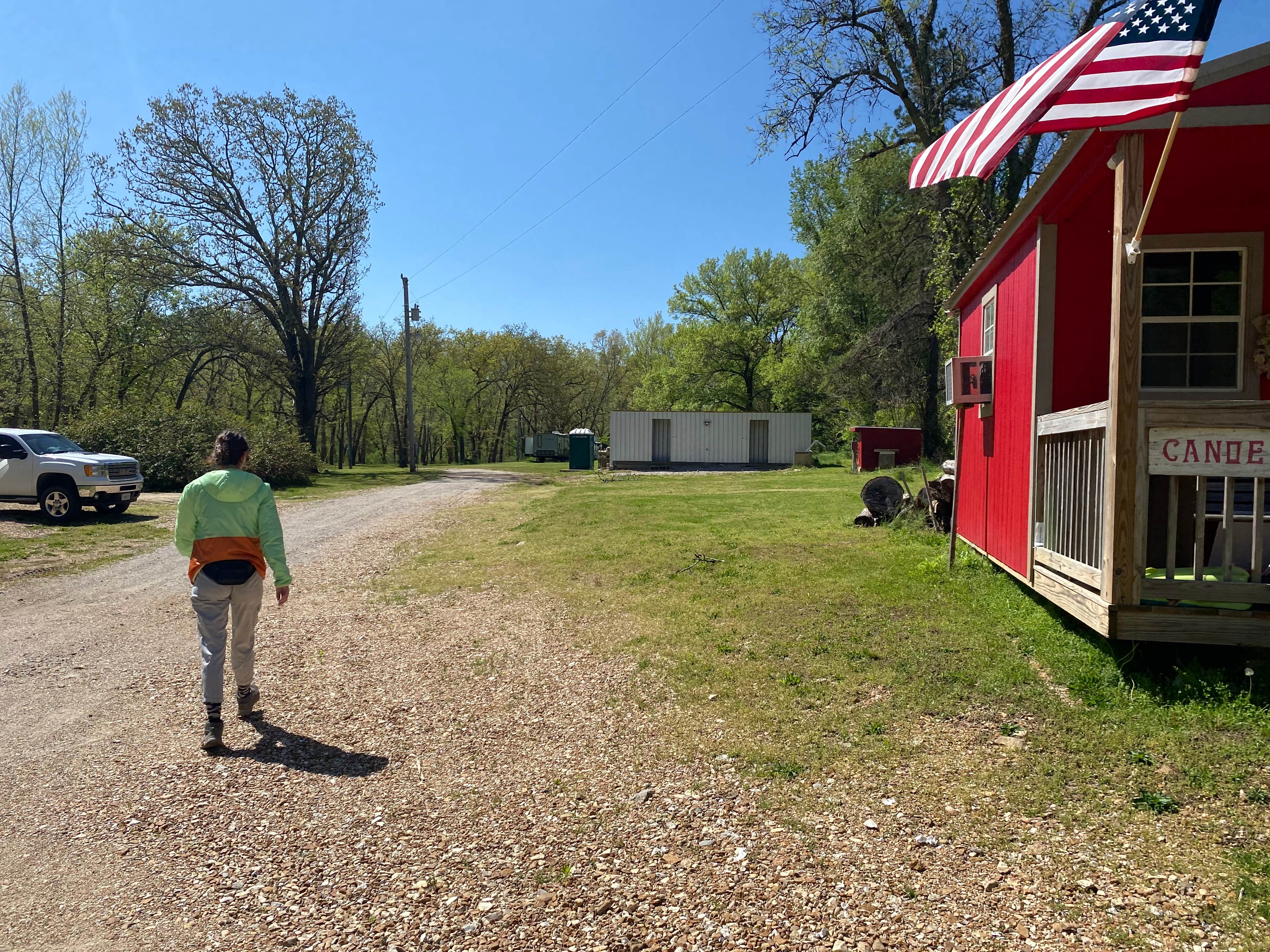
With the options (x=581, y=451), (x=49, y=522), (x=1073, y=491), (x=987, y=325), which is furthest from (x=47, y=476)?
(x=581, y=451)

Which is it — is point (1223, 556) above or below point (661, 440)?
below

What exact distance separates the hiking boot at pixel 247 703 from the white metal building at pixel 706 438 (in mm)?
30101

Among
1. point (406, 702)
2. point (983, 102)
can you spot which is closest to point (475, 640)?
point (406, 702)

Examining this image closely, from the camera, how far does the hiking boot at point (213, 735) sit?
14.5 feet

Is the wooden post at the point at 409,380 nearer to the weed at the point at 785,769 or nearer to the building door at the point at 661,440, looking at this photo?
the building door at the point at 661,440

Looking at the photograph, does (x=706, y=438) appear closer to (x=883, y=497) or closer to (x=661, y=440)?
(x=661, y=440)

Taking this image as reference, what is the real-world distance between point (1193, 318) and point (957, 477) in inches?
121

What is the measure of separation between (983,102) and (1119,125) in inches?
744

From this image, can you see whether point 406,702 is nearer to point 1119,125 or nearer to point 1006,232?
point 1119,125

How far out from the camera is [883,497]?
11.9 m

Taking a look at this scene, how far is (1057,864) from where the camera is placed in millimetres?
3062

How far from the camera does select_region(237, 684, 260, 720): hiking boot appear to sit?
4836mm

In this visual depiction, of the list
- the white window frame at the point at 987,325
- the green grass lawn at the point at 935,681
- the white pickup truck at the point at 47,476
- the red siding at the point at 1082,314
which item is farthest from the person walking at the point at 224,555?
the white pickup truck at the point at 47,476

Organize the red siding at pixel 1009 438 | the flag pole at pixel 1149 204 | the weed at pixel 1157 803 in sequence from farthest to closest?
the red siding at pixel 1009 438
the flag pole at pixel 1149 204
the weed at pixel 1157 803
